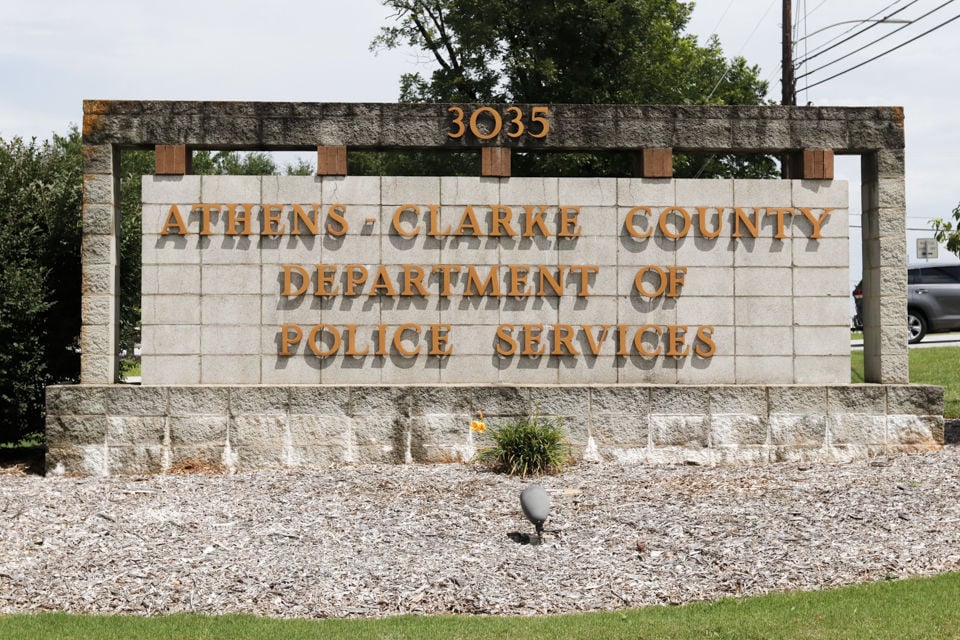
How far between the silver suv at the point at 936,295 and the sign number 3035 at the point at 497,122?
14503mm

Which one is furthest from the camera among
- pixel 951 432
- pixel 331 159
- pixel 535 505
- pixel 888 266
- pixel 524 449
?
pixel 951 432

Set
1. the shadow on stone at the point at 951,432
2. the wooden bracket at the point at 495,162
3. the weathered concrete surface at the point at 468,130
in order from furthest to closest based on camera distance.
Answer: the shadow on stone at the point at 951,432
the wooden bracket at the point at 495,162
the weathered concrete surface at the point at 468,130

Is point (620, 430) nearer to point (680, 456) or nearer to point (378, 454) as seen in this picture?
point (680, 456)

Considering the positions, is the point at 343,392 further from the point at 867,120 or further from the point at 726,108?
the point at 867,120

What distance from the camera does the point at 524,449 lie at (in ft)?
37.7

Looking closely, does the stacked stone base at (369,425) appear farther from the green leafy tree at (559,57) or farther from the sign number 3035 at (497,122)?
the green leafy tree at (559,57)

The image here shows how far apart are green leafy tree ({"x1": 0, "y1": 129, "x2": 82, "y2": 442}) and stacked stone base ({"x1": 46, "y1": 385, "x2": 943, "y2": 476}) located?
151 cm

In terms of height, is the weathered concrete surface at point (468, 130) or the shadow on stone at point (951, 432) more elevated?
the weathered concrete surface at point (468, 130)

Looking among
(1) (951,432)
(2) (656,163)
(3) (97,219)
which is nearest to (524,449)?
(2) (656,163)

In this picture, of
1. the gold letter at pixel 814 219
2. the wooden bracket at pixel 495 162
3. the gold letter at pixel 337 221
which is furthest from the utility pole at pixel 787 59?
the gold letter at pixel 337 221

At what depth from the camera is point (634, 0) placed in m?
25.8

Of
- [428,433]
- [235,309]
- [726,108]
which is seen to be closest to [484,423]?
[428,433]

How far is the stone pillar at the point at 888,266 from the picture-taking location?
13.0 m

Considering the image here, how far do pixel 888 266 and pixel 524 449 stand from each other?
5531mm
